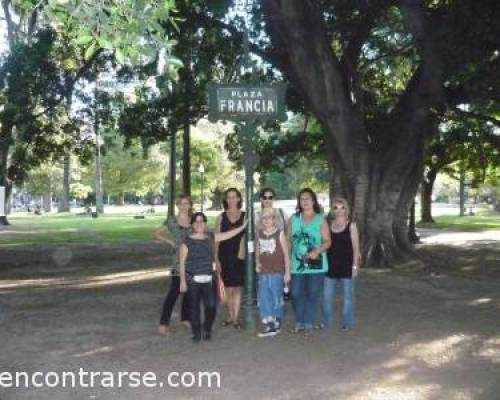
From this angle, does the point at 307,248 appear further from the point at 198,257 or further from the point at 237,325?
the point at 237,325

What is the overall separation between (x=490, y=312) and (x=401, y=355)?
3.14 meters

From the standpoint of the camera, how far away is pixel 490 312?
32.0 feet

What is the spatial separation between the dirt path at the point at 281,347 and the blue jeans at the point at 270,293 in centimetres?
34

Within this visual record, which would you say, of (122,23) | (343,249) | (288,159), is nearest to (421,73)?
(343,249)

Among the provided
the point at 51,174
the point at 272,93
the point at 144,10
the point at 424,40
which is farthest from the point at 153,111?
the point at 51,174

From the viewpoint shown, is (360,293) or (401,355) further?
(360,293)

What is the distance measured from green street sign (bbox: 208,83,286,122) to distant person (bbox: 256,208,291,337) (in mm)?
1234

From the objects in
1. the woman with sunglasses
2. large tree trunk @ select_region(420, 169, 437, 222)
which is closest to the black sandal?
the woman with sunglasses

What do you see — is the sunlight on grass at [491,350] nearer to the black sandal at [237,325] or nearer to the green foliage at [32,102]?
the black sandal at [237,325]

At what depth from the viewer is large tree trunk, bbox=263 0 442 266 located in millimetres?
14898

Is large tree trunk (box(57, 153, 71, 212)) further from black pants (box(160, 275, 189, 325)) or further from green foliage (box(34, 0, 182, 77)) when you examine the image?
green foliage (box(34, 0, 182, 77))

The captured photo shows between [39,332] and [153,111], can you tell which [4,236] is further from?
[39,332]

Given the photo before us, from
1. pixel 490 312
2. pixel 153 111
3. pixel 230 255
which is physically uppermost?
pixel 153 111

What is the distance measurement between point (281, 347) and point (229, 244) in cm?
138
